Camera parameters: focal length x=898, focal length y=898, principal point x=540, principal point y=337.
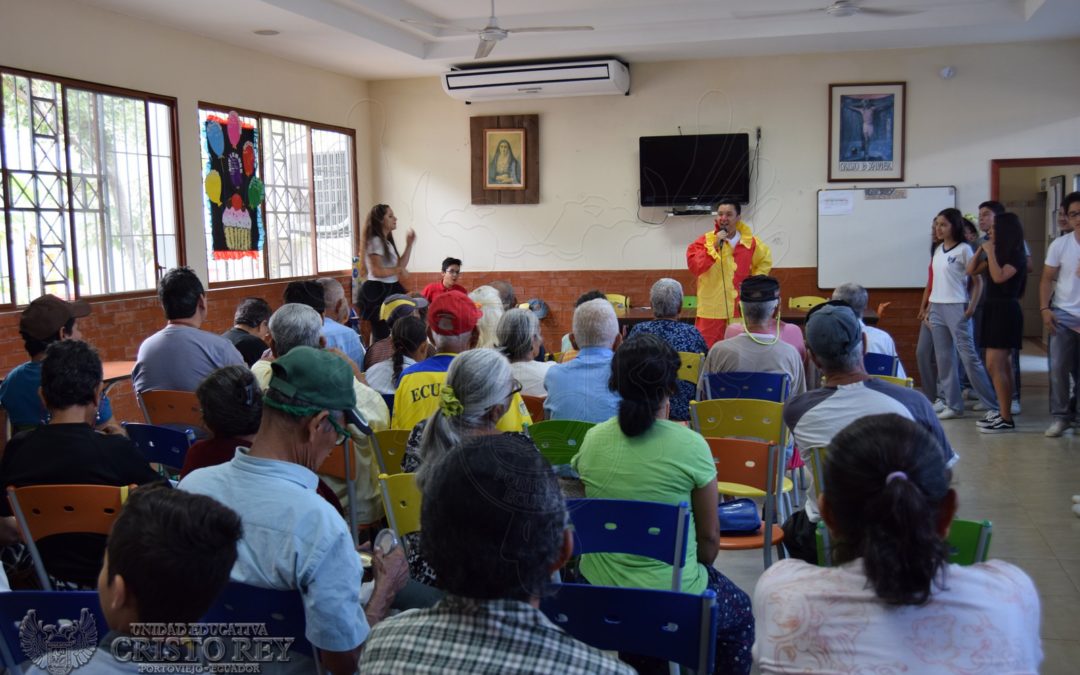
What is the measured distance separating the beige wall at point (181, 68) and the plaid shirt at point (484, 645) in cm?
539

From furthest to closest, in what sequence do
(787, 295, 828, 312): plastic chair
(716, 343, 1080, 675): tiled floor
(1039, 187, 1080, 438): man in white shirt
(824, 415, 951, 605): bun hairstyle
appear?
(787, 295, 828, 312): plastic chair
(1039, 187, 1080, 438): man in white shirt
(716, 343, 1080, 675): tiled floor
(824, 415, 951, 605): bun hairstyle

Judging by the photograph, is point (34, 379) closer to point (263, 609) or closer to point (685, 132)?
point (263, 609)

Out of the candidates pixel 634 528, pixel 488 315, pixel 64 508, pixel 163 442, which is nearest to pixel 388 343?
pixel 488 315

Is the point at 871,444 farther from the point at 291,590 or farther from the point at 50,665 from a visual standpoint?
the point at 50,665

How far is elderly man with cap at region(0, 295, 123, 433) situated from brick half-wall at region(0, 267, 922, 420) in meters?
1.86

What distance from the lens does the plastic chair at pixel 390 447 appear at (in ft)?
10.1

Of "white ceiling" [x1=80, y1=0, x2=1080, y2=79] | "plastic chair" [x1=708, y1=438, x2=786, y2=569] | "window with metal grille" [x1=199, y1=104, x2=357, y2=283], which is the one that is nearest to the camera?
"plastic chair" [x1=708, y1=438, x2=786, y2=569]

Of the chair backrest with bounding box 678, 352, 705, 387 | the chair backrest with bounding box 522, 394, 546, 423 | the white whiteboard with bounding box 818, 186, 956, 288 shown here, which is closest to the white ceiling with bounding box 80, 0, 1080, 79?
the white whiteboard with bounding box 818, 186, 956, 288

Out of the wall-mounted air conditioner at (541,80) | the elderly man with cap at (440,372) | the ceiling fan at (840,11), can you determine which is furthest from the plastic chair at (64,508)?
the wall-mounted air conditioner at (541,80)

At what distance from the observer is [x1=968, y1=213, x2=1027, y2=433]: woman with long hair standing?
627cm

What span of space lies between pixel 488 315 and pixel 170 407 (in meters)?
1.64

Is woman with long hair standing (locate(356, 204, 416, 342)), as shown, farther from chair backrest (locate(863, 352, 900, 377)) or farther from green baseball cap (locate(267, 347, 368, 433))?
green baseball cap (locate(267, 347, 368, 433))

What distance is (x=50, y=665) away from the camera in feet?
4.46

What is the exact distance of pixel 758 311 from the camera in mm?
4254
